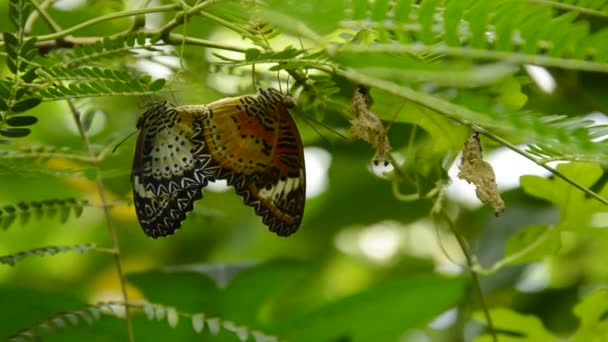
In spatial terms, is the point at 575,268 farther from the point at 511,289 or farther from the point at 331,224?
the point at 331,224

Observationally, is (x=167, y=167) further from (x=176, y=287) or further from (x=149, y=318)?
(x=176, y=287)

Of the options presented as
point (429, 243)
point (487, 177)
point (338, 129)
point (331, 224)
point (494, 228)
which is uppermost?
point (487, 177)

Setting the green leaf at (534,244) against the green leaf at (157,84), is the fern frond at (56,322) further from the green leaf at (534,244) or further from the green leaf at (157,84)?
the green leaf at (534,244)

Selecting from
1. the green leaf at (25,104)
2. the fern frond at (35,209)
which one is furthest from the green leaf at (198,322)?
the green leaf at (25,104)

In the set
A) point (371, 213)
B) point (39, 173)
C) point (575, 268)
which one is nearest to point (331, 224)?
point (371, 213)

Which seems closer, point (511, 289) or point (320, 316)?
point (320, 316)

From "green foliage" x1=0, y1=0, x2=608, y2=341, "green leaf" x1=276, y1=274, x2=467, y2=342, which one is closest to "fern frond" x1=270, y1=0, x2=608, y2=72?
"green foliage" x1=0, y1=0, x2=608, y2=341

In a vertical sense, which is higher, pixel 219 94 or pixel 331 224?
pixel 219 94
